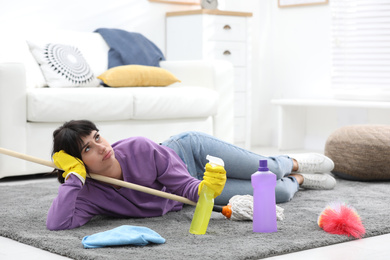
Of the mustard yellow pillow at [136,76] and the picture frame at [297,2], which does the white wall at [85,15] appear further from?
the picture frame at [297,2]

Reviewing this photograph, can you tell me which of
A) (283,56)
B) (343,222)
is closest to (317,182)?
(343,222)

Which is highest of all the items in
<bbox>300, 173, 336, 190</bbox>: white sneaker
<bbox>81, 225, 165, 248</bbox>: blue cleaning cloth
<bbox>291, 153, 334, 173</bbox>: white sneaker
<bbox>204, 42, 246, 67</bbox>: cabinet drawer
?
<bbox>204, 42, 246, 67</bbox>: cabinet drawer

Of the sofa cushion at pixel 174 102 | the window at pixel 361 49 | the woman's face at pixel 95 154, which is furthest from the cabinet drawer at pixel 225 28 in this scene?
the woman's face at pixel 95 154

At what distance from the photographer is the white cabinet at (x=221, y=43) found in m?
4.87

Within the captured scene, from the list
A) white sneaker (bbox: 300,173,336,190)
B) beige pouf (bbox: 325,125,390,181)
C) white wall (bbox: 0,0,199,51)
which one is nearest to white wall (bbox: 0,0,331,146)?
white wall (bbox: 0,0,199,51)

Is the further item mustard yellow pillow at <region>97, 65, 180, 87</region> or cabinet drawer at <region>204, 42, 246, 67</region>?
cabinet drawer at <region>204, 42, 246, 67</region>

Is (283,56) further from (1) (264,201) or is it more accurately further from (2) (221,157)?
(1) (264,201)

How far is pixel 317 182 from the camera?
9.95ft

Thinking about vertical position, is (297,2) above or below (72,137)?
above

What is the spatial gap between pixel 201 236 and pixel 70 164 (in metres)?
0.49

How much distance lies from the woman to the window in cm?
248

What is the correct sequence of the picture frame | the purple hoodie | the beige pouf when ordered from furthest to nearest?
the picture frame
the beige pouf
the purple hoodie

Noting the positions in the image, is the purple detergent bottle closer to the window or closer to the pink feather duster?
the pink feather duster

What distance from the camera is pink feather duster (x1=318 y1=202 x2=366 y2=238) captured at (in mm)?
2096
